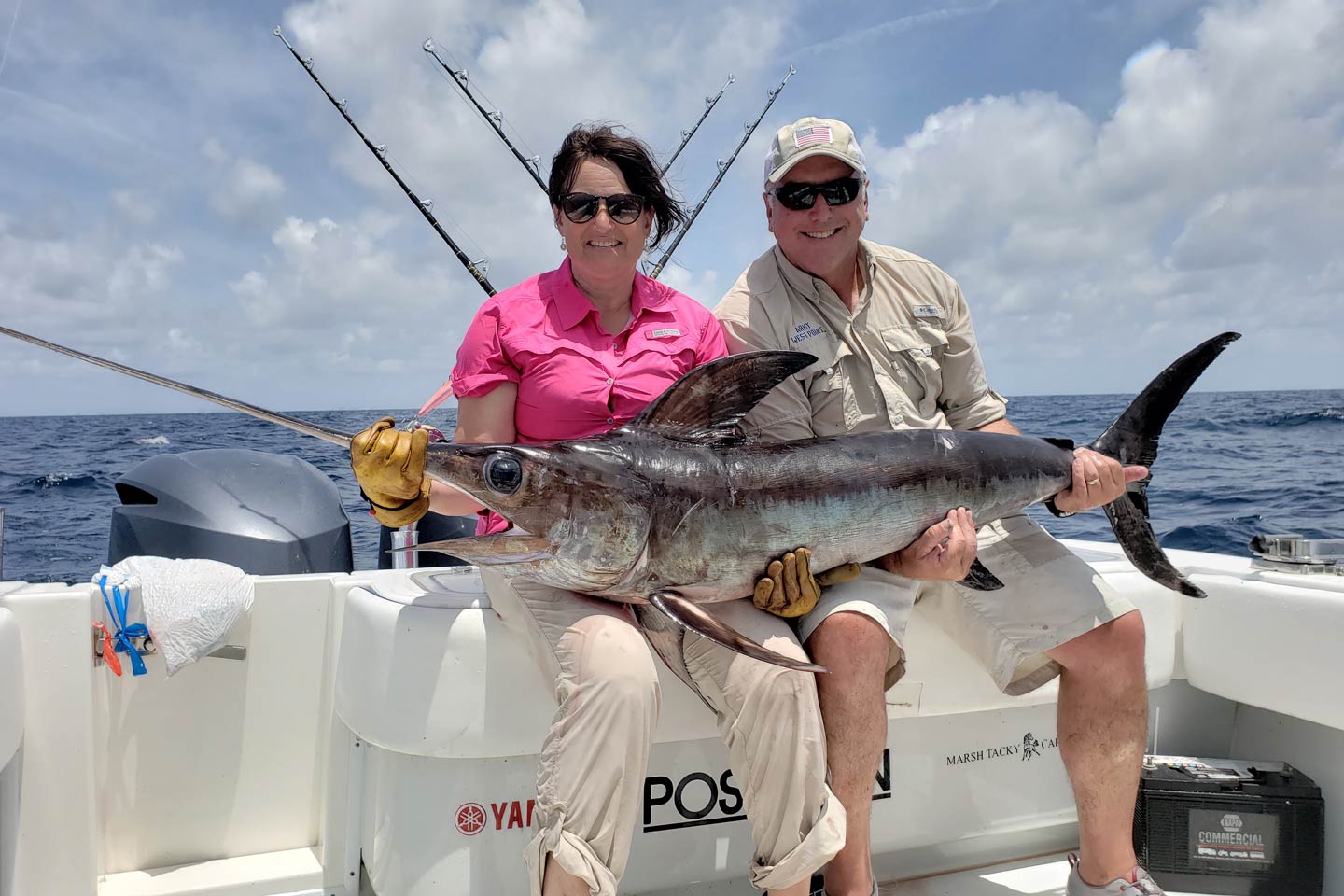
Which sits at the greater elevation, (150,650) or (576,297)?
(576,297)

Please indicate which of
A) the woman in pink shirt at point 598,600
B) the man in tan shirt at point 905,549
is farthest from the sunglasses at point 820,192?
the woman in pink shirt at point 598,600

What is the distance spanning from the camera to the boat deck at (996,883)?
8.16 feet

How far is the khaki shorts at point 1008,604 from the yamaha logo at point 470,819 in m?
0.88

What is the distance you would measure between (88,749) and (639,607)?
142cm

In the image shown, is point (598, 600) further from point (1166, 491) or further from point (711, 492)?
point (1166, 491)

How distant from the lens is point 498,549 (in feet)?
6.03

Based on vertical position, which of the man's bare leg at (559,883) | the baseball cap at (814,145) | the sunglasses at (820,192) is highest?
the baseball cap at (814,145)

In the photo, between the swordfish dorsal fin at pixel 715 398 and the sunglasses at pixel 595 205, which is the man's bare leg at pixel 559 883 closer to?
the swordfish dorsal fin at pixel 715 398

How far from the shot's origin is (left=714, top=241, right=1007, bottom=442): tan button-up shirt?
2.67 metres

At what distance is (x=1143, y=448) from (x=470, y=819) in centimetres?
208

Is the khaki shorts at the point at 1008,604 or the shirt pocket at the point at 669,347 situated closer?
the khaki shorts at the point at 1008,604

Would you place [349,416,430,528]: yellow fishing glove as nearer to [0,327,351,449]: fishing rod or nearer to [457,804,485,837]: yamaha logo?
[0,327,351,449]: fishing rod

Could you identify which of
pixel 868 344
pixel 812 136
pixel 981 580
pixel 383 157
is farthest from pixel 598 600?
pixel 383 157

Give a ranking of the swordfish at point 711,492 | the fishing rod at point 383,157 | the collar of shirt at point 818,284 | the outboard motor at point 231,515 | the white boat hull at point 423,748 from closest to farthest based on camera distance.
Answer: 1. the swordfish at point 711,492
2. the white boat hull at point 423,748
3. the collar of shirt at point 818,284
4. the outboard motor at point 231,515
5. the fishing rod at point 383,157
